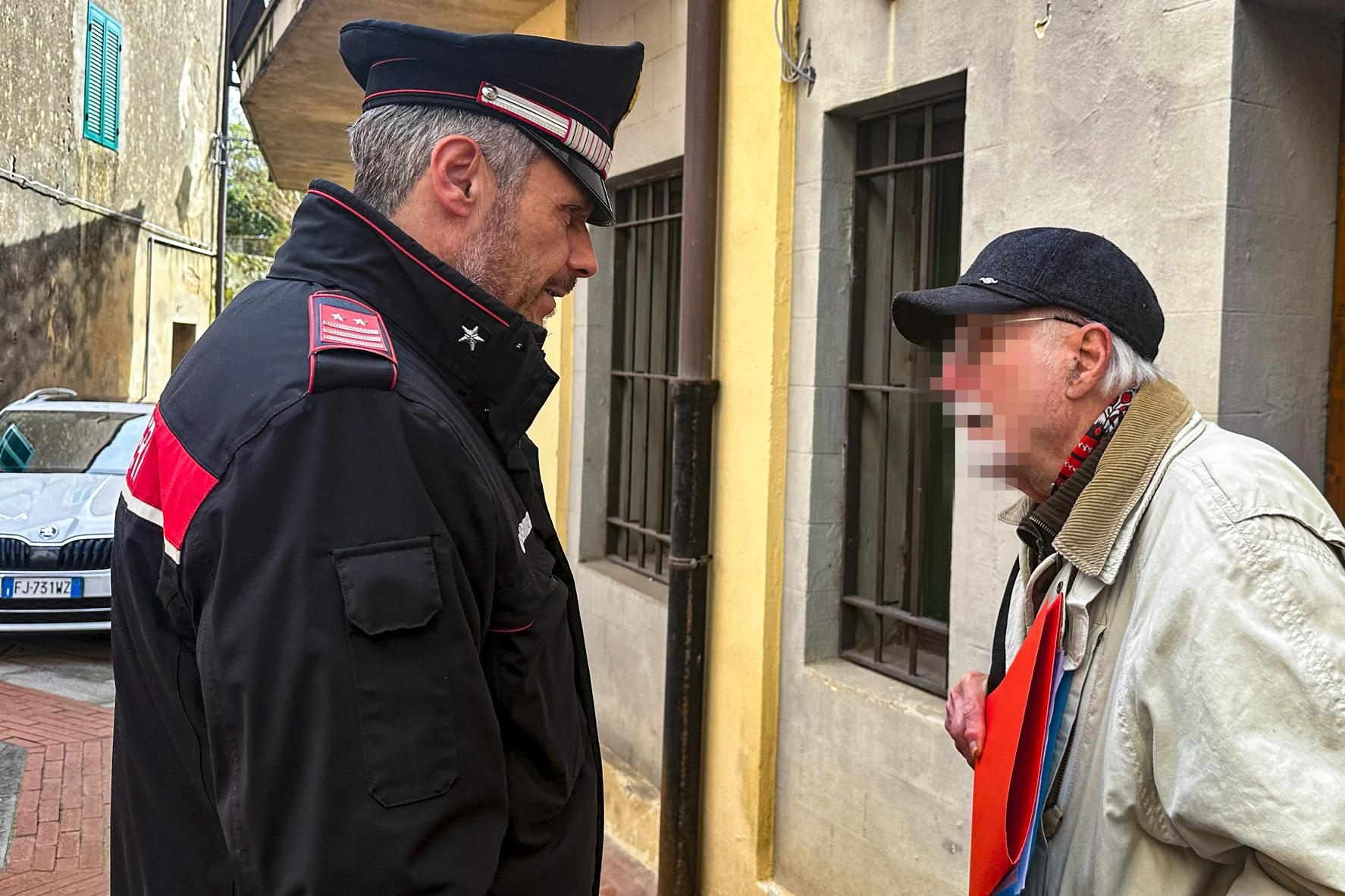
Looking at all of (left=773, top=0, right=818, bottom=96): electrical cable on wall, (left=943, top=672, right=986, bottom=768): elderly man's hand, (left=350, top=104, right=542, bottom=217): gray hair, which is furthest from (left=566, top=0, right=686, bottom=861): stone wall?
(left=350, top=104, right=542, bottom=217): gray hair

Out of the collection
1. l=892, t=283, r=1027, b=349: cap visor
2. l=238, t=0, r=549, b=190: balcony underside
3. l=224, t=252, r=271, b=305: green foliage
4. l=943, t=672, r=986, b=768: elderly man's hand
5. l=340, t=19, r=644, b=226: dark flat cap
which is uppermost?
l=224, t=252, r=271, b=305: green foliage

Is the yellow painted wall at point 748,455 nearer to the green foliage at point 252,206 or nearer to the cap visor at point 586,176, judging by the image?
the cap visor at point 586,176

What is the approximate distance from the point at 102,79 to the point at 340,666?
16648mm

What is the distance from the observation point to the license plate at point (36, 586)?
801cm

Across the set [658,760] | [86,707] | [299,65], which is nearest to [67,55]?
[299,65]

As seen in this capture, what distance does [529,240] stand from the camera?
67.7 inches

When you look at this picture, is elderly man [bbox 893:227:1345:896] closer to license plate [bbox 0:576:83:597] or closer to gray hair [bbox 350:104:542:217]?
gray hair [bbox 350:104:542:217]

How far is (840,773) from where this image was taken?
391 cm

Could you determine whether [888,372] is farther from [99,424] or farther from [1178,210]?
[99,424]

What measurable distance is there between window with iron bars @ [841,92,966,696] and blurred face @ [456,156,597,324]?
2.13m

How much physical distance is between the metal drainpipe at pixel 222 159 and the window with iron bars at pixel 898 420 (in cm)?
1839

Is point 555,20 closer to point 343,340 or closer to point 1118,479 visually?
point 1118,479

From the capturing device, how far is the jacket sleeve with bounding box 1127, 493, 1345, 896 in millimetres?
1496

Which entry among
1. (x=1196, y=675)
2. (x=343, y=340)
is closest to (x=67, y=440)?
(x=343, y=340)
